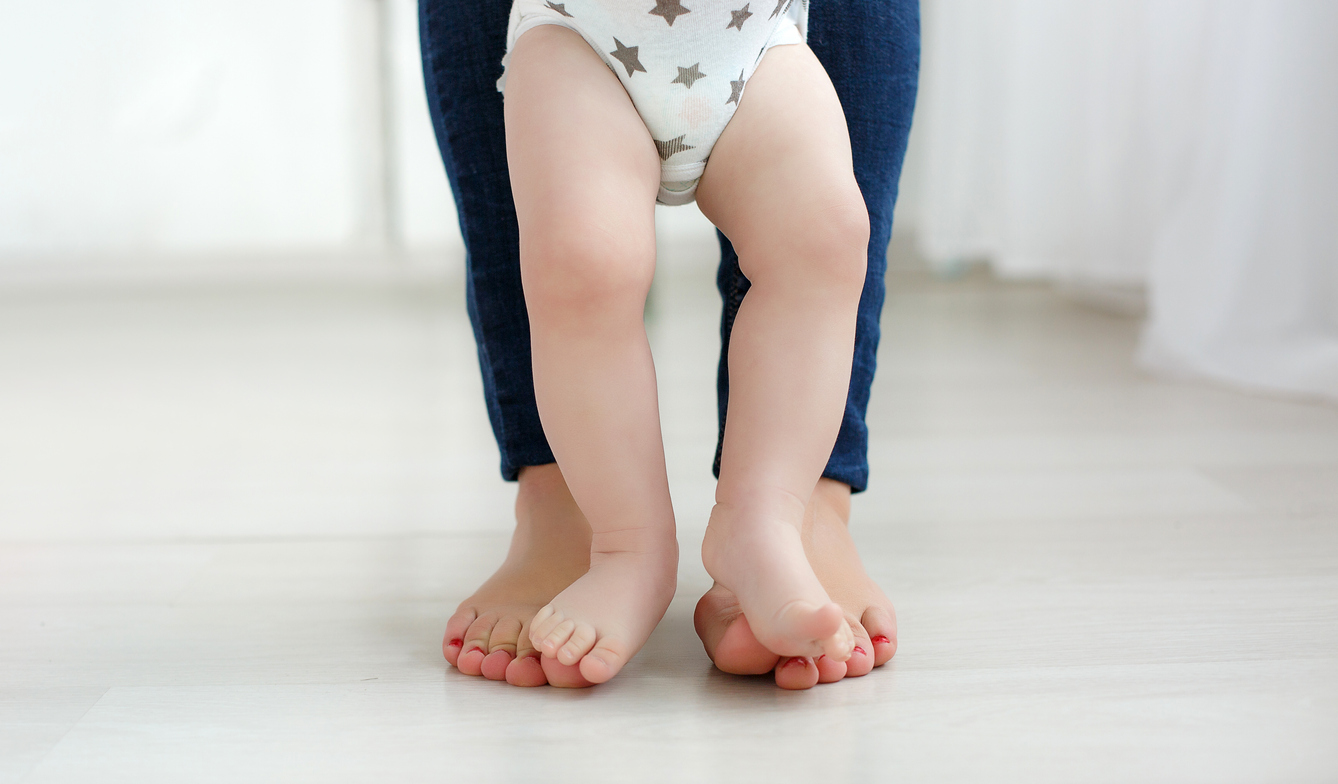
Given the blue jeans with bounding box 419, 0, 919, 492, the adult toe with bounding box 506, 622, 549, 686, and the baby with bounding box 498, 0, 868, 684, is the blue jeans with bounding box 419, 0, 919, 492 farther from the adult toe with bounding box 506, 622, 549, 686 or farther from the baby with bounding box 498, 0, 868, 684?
the adult toe with bounding box 506, 622, 549, 686

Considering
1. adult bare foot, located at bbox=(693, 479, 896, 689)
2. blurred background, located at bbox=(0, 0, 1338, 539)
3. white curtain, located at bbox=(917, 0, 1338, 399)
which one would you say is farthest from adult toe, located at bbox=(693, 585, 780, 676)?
white curtain, located at bbox=(917, 0, 1338, 399)

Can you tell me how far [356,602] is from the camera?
2.57 feet

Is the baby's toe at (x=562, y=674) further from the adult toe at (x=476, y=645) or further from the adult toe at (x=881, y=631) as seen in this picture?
the adult toe at (x=881, y=631)

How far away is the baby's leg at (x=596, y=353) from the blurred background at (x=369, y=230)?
37 cm

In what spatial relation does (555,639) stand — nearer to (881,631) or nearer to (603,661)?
(603,661)

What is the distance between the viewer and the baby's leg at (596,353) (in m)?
0.61

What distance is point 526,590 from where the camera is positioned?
0.71m

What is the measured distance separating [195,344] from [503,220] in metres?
1.33

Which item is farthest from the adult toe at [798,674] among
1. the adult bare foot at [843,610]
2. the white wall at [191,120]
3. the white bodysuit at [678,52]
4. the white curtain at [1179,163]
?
the white wall at [191,120]

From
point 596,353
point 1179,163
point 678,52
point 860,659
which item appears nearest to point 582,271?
point 596,353

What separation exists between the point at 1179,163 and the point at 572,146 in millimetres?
1203

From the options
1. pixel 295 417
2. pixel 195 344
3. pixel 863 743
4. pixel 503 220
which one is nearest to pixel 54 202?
pixel 195 344

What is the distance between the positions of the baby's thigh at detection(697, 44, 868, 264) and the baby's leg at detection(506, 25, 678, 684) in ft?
0.19

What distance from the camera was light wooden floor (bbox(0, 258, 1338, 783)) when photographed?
554 mm
